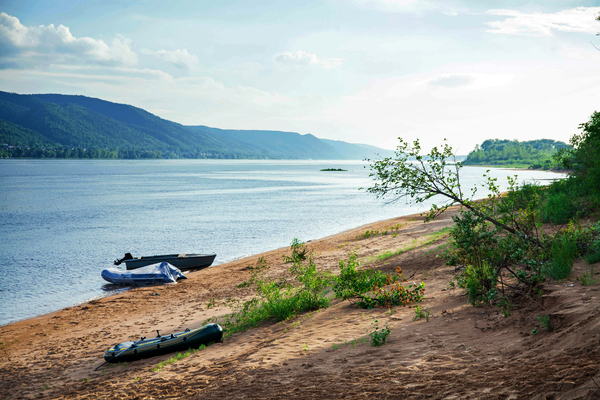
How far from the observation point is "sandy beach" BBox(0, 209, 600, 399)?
5.76 m

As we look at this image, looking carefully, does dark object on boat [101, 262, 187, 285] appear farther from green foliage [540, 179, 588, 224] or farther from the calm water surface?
green foliage [540, 179, 588, 224]

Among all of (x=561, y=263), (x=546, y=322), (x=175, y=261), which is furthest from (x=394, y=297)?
(x=175, y=261)

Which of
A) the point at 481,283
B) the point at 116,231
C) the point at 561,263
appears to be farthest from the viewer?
the point at 116,231

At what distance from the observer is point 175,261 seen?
2488 centimetres

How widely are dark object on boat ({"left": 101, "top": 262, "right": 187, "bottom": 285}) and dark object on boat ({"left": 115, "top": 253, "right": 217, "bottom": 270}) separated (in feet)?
6.12

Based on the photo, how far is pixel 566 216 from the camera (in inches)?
706

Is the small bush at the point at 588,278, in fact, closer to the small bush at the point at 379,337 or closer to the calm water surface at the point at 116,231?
the small bush at the point at 379,337

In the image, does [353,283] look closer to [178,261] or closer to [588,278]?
[588,278]

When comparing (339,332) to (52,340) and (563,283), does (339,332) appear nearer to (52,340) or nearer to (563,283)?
(563,283)

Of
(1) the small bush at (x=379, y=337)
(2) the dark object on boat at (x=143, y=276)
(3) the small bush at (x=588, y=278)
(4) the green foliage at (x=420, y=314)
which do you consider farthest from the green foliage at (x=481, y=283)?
Answer: (2) the dark object on boat at (x=143, y=276)

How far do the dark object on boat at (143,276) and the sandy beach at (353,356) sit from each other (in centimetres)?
649

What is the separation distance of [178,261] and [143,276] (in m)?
3.06

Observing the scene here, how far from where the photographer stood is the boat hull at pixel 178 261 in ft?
79.6

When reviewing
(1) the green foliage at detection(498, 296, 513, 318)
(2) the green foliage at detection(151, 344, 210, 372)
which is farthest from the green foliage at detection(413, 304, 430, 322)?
(2) the green foliage at detection(151, 344, 210, 372)
